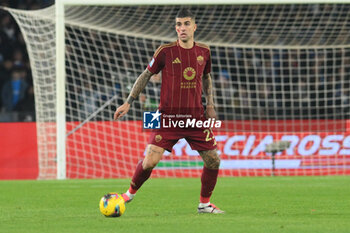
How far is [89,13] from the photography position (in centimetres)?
1477

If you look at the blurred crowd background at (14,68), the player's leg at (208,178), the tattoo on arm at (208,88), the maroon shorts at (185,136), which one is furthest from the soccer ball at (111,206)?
the blurred crowd background at (14,68)

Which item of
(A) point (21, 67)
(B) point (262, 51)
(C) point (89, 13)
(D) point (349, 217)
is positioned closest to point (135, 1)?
(C) point (89, 13)

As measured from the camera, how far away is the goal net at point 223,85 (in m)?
14.2

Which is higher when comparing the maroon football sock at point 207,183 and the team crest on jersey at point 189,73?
the team crest on jersey at point 189,73

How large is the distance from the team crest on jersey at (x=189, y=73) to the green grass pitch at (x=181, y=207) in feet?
3.98

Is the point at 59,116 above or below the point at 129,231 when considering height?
above

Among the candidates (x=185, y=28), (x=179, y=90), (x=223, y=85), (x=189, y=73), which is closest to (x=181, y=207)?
(x=179, y=90)

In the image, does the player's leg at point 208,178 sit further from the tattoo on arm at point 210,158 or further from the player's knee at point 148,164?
the player's knee at point 148,164

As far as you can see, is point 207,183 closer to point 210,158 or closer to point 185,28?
point 210,158

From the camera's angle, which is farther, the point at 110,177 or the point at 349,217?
the point at 110,177

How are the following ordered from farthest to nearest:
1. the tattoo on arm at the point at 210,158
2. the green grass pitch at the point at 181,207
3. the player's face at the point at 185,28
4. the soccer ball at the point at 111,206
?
1. the tattoo on arm at the point at 210,158
2. the player's face at the point at 185,28
3. the soccer ball at the point at 111,206
4. the green grass pitch at the point at 181,207

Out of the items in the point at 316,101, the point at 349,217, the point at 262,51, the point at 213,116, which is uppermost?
the point at 262,51

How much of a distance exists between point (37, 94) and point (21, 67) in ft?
13.8

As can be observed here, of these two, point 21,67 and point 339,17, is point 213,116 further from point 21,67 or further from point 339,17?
point 21,67
